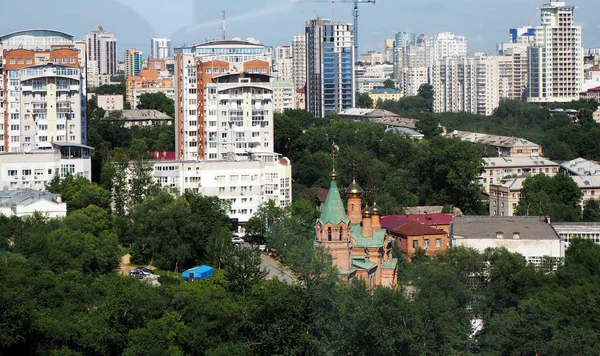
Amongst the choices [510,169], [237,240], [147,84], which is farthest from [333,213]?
[147,84]

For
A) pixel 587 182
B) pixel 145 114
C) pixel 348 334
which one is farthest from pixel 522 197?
pixel 145 114

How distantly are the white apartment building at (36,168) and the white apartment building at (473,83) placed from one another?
3090 centimetres

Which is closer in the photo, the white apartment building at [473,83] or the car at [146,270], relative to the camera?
the car at [146,270]

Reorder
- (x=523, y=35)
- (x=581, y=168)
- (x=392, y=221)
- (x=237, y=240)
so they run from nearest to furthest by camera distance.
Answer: (x=237, y=240)
(x=392, y=221)
(x=581, y=168)
(x=523, y=35)

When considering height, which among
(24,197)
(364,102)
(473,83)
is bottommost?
(24,197)

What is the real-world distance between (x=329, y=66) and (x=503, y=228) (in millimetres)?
26010

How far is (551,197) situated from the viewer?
2553 cm

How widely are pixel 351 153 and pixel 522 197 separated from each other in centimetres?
446

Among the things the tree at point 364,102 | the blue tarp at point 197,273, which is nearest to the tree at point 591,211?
the blue tarp at point 197,273

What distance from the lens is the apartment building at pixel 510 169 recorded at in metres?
30.1

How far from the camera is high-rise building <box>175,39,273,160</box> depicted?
2589cm

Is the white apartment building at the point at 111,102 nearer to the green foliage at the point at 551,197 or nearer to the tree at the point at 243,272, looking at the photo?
the green foliage at the point at 551,197

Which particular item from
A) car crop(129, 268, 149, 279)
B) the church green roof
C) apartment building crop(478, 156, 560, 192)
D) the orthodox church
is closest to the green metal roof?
the orthodox church

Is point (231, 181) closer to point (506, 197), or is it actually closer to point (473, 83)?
point (506, 197)
